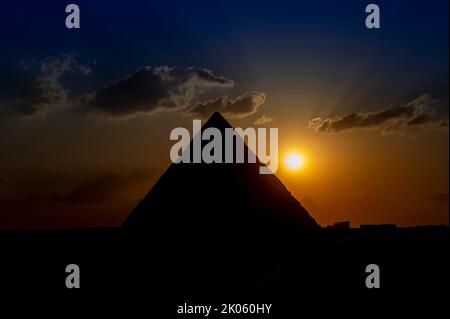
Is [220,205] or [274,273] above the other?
[220,205]

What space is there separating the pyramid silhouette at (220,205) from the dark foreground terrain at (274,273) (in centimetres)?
22

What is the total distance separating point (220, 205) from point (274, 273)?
1735mm

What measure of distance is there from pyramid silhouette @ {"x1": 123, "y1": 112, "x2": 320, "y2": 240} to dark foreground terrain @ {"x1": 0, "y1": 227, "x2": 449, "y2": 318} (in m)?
0.22

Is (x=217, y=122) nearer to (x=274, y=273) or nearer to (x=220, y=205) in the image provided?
(x=220, y=205)

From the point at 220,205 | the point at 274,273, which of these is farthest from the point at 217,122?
the point at 274,273

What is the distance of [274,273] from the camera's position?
11000mm

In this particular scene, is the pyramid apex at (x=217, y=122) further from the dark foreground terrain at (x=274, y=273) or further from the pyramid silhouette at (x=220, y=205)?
the dark foreground terrain at (x=274, y=273)

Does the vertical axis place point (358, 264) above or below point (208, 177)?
below
